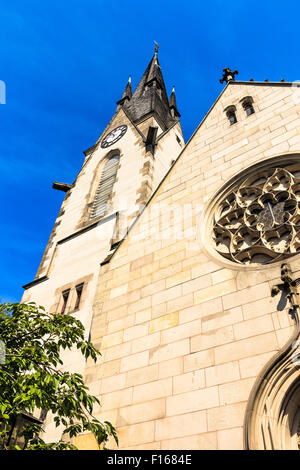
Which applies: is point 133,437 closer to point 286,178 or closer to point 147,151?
point 286,178

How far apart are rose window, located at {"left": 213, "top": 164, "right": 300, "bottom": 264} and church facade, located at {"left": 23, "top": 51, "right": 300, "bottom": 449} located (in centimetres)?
3

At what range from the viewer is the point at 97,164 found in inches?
808

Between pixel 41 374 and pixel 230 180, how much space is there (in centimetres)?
604

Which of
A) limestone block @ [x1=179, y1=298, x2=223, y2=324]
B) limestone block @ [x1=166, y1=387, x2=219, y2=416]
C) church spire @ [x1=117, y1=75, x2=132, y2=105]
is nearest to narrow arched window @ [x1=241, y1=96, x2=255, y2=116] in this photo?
limestone block @ [x1=179, y1=298, x2=223, y2=324]

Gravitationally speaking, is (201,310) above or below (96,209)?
below

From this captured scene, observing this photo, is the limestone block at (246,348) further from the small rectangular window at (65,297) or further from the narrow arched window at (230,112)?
the small rectangular window at (65,297)

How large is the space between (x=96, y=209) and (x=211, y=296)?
425 inches

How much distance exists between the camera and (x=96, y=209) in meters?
17.1

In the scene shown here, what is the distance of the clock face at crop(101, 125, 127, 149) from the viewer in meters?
21.7

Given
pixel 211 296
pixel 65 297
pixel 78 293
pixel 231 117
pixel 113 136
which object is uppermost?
pixel 113 136

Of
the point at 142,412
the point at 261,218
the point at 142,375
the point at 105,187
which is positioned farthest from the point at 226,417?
the point at 105,187

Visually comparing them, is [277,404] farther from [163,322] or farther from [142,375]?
[163,322]
